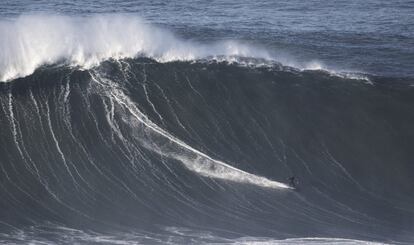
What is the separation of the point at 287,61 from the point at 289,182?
11.3 meters

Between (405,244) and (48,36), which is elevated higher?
(48,36)

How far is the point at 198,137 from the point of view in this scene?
27078mm

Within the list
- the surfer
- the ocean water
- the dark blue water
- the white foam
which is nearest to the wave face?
the ocean water

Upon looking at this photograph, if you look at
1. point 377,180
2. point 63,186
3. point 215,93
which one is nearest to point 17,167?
point 63,186

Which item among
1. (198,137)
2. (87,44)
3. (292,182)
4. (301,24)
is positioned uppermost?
(87,44)

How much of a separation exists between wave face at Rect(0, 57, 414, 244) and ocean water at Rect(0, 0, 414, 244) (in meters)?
0.07

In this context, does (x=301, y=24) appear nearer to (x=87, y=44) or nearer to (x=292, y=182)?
(x=87, y=44)

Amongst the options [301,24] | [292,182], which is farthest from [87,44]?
[301,24]

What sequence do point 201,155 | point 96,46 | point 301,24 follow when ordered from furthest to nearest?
point 301,24
point 96,46
point 201,155

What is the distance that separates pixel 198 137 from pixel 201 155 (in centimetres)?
127

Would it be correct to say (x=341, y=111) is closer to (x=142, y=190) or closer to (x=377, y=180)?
(x=377, y=180)

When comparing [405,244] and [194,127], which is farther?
[194,127]

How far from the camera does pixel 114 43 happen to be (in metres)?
33.7

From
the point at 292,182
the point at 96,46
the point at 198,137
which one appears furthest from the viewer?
the point at 96,46
